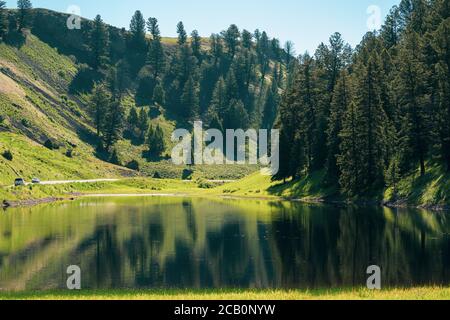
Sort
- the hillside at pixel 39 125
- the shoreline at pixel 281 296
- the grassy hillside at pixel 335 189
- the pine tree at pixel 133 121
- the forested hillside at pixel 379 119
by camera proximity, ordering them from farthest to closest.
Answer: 1. the pine tree at pixel 133 121
2. the hillside at pixel 39 125
3. the forested hillside at pixel 379 119
4. the grassy hillside at pixel 335 189
5. the shoreline at pixel 281 296

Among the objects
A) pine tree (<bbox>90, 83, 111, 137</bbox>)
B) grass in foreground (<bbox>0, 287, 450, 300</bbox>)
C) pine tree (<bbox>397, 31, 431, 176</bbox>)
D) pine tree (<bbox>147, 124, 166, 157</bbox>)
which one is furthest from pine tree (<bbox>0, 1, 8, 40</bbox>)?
grass in foreground (<bbox>0, 287, 450, 300</bbox>)

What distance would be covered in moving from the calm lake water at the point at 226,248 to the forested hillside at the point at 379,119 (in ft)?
40.8

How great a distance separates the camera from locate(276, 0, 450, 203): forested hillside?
277ft

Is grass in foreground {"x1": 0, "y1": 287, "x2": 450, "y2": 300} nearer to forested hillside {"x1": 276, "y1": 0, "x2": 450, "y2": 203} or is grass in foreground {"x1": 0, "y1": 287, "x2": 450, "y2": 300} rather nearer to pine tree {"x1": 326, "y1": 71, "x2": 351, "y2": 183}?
forested hillside {"x1": 276, "y1": 0, "x2": 450, "y2": 203}

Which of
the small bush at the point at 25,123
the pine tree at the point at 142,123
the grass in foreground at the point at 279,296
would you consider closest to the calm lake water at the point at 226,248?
the grass in foreground at the point at 279,296

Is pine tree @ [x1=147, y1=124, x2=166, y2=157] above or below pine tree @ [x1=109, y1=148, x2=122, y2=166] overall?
above

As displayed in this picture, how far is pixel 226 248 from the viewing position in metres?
48.6

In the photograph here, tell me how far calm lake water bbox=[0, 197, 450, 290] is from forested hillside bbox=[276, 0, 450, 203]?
12.4m

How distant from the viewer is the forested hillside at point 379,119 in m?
84.5

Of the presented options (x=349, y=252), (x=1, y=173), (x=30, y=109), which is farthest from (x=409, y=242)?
(x=30, y=109)

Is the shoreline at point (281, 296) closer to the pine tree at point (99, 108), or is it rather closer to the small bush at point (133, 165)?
the small bush at point (133, 165)

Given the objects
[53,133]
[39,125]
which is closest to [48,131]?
[53,133]

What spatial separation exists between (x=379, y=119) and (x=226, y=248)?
54722 mm

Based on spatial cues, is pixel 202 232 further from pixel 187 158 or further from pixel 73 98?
pixel 73 98
